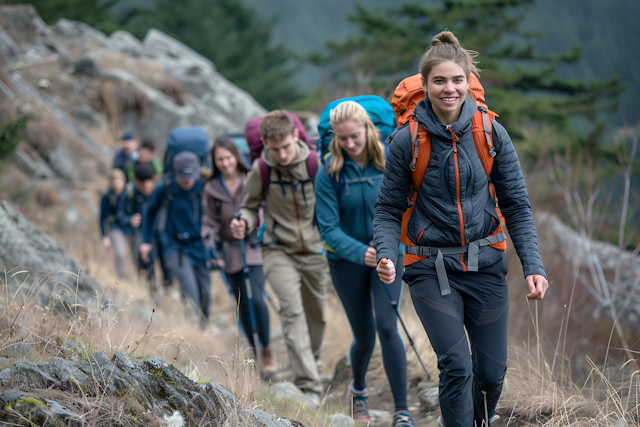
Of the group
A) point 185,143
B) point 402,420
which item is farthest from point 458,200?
point 185,143

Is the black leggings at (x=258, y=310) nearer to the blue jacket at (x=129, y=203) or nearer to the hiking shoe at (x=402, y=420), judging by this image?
the hiking shoe at (x=402, y=420)

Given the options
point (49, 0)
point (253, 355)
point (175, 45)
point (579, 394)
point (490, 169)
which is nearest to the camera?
point (490, 169)

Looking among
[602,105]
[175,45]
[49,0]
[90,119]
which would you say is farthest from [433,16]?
[49,0]

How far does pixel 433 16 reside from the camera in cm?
1917

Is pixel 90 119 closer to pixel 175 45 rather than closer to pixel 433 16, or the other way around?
pixel 175 45

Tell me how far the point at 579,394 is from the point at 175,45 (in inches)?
834

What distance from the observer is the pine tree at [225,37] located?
97.7 ft

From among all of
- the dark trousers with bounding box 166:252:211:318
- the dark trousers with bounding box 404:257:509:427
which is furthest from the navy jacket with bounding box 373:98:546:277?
the dark trousers with bounding box 166:252:211:318

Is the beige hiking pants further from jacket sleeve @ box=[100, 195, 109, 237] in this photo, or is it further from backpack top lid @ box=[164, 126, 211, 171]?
jacket sleeve @ box=[100, 195, 109, 237]

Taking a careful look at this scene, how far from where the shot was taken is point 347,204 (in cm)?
363

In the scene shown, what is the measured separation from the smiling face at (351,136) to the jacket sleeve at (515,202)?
1144mm

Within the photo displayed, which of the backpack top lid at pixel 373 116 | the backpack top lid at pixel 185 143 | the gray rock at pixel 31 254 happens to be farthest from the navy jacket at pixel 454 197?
the backpack top lid at pixel 185 143

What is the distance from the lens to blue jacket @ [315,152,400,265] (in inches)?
142

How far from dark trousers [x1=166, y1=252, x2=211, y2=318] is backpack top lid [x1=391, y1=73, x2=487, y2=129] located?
3.97 meters
